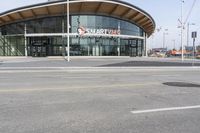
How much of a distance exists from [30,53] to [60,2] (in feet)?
39.4

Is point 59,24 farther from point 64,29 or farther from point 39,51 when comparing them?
point 39,51

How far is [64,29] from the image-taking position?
207ft

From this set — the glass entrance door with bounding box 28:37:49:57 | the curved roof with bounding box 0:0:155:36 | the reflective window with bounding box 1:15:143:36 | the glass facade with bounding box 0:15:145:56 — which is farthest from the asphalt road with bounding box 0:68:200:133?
the glass entrance door with bounding box 28:37:49:57

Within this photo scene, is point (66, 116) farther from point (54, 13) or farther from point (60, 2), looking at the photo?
point (54, 13)

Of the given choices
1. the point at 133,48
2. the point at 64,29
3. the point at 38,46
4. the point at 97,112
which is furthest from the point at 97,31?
the point at 97,112

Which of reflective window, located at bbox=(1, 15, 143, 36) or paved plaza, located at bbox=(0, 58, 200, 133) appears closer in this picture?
paved plaza, located at bbox=(0, 58, 200, 133)

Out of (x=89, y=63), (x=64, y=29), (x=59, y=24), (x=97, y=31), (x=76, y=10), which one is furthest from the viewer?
(x=76, y=10)

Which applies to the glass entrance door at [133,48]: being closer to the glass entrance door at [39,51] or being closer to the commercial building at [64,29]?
the commercial building at [64,29]

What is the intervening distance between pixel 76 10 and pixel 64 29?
453 cm

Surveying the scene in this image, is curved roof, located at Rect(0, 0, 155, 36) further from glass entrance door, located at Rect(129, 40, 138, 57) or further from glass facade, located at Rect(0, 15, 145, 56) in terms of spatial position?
glass entrance door, located at Rect(129, 40, 138, 57)

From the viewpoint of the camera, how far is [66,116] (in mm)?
7844

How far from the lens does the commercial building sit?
62531mm

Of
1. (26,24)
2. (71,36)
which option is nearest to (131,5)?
(71,36)

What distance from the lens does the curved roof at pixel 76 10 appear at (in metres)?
61.3
